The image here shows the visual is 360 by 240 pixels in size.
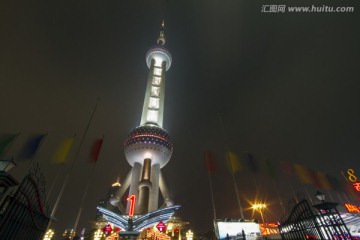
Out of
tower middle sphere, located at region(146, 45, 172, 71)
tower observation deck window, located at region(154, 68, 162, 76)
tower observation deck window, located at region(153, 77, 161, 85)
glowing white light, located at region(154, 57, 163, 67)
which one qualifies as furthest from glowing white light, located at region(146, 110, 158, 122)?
tower middle sphere, located at region(146, 45, 172, 71)

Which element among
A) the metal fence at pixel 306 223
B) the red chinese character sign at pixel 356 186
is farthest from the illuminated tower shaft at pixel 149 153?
the red chinese character sign at pixel 356 186

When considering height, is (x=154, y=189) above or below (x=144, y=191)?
above

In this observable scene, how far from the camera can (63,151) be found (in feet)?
92.4

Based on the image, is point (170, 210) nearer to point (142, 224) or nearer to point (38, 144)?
point (142, 224)

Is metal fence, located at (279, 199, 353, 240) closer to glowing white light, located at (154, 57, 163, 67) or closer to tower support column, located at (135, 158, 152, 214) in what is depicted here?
tower support column, located at (135, 158, 152, 214)

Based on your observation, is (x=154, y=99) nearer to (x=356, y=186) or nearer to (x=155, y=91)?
(x=155, y=91)

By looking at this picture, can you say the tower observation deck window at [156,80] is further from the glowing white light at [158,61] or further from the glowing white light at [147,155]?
the glowing white light at [147,155]

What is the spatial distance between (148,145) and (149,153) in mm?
2535

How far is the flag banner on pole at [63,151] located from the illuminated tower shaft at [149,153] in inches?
1039

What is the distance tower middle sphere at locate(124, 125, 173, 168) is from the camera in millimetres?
60425

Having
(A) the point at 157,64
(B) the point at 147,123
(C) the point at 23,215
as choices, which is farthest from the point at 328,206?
(A) the point at 157,64

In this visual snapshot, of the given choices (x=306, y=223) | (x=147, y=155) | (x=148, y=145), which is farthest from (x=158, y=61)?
(x=306, y=223)

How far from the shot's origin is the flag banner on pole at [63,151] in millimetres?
27500

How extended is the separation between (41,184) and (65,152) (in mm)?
19238
